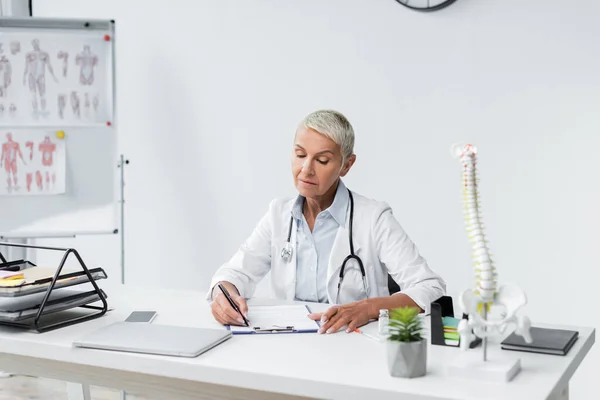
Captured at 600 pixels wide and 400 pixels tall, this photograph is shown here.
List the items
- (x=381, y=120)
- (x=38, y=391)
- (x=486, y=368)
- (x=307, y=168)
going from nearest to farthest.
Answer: (x=486, y=368), (x=307, y=168), (x=381, y=120), (x=38, y=391)

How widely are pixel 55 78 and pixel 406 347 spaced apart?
8.96 ft

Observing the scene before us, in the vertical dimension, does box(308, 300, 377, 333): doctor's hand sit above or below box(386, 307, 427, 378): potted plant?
below

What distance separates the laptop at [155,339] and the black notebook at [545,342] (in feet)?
2.05

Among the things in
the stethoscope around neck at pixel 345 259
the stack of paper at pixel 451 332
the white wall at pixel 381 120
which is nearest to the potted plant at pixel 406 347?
the stack of paper at pixel 451 332

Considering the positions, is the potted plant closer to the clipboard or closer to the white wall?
the clipboard

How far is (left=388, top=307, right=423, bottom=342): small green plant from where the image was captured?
132cm

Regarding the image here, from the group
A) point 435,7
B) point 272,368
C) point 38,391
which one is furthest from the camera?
point 38,391

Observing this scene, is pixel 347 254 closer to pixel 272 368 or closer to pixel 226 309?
pixel 226 309

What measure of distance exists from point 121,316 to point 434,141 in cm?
181

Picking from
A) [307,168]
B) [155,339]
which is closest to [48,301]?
[155,339]

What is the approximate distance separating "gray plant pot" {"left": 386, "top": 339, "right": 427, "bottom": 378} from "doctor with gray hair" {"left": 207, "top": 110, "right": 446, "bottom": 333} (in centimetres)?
69

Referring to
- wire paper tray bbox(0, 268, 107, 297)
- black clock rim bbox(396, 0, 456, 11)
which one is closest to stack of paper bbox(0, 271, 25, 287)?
wire paper tray bbox(0, 268, 107, 297)

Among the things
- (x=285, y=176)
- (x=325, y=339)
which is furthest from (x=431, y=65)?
(x=325, y=339)

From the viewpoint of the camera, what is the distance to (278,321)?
1775 millimetres
